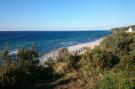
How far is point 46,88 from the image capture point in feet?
52.2

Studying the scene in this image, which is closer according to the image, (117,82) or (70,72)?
(117,82)

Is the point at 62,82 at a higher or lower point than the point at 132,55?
lower

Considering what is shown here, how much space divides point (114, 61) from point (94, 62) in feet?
5.57

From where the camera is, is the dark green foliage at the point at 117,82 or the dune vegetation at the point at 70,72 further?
the dune vegetation at the point at 70,72

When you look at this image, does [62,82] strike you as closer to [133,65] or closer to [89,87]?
[89,87]

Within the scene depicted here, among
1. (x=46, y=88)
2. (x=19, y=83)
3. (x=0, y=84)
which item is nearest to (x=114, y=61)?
(x=46, y=88)

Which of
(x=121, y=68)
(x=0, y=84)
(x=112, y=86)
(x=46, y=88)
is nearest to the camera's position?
(x=112, y=86)

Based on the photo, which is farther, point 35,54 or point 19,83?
point 35,54

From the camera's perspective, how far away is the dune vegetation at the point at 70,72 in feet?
46.1

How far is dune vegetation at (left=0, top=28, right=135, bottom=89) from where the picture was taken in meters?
14.1

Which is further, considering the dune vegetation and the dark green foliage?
the dune vegetation

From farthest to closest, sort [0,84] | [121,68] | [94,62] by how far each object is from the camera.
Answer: [94,62], [121,68], [0,84]

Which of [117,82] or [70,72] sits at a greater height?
[117,82]

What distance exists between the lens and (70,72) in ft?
Result: 63.2
